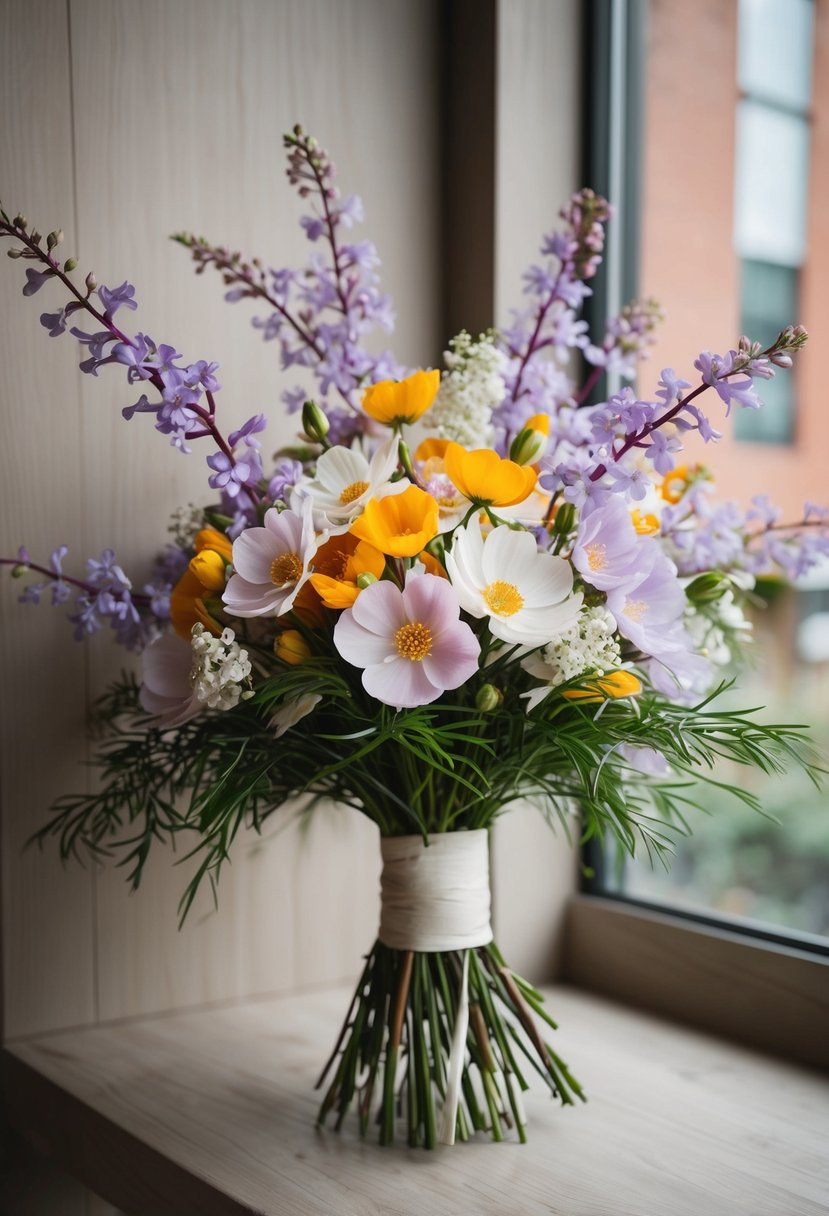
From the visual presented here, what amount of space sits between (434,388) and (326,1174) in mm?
595

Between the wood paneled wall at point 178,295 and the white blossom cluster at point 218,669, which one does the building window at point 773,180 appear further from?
the white blossom cluster at point 218,669

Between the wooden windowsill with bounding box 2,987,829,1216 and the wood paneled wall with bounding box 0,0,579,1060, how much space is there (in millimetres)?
92

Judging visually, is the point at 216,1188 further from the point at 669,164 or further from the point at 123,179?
the point at 669,164

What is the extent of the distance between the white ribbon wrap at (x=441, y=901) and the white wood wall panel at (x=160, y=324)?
1.20 feet

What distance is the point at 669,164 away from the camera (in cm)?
164

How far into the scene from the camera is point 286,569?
799 millimetres

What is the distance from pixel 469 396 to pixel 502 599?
0.23 m

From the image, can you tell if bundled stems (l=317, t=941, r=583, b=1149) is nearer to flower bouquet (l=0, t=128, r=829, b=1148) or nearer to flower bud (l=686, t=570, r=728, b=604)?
flower bouquet (l=0, t=128, r=829, b=1148)

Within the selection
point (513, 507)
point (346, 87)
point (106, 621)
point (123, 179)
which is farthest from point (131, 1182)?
point (346, 87)

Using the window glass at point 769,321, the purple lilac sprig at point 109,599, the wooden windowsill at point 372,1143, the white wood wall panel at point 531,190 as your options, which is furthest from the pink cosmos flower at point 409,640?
the window glass at point 769,321

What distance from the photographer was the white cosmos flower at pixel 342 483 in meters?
0.82

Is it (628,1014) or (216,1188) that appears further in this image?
(628,1014)

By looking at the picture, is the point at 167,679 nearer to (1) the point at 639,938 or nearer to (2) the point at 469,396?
(2) the point at 469,396

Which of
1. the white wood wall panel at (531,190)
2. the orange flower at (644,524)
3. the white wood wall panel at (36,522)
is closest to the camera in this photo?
the orange flower at (644,524)
